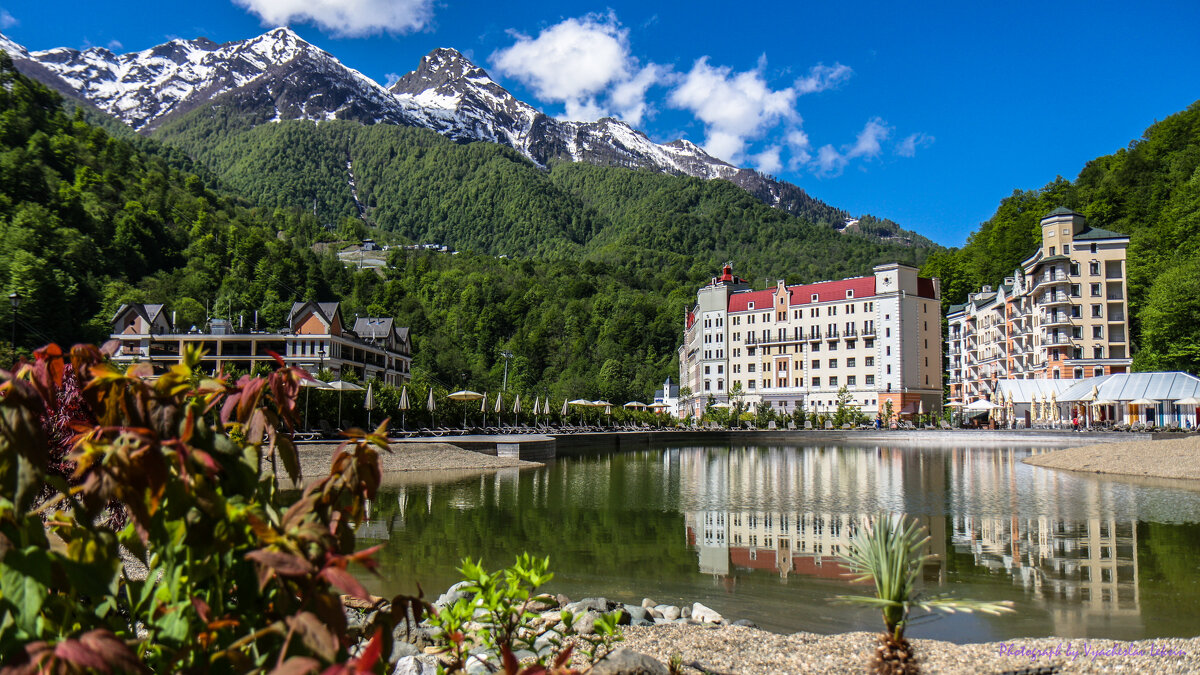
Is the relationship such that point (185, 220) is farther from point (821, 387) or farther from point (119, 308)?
point (821, 387)

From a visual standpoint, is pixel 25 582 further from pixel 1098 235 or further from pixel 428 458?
pixel 1098 235

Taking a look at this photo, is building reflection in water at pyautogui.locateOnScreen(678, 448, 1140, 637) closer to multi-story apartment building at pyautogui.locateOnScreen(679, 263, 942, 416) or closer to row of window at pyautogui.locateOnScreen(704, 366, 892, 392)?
multi-story apartment building at pyautogui.locateOnScreen(679, 263, 942, 416)

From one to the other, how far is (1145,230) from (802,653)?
77288mm

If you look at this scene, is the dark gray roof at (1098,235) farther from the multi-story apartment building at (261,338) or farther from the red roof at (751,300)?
the multi-story apartment building at (261,338)

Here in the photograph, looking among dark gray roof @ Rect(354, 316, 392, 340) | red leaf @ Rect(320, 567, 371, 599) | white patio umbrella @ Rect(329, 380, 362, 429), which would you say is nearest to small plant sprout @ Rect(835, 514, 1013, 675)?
red leaf @ Rect(320, 567, 371, 599)

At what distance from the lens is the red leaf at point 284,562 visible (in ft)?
5.45

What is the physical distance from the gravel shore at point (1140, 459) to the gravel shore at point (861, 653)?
1048 inches

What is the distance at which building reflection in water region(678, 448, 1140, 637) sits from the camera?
10.2 meters

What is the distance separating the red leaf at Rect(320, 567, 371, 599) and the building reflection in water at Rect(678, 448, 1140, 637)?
819cm

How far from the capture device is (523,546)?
13297 millimetres

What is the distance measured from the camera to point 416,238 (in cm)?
18900

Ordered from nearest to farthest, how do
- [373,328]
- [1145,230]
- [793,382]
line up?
[1145,230] < [373,328] < [793,382]

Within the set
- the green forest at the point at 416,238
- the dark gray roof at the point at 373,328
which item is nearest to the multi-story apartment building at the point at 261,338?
the green forest at the point at 416,238

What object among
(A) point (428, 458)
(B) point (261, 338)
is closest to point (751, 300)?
(B) point (261, 338)
